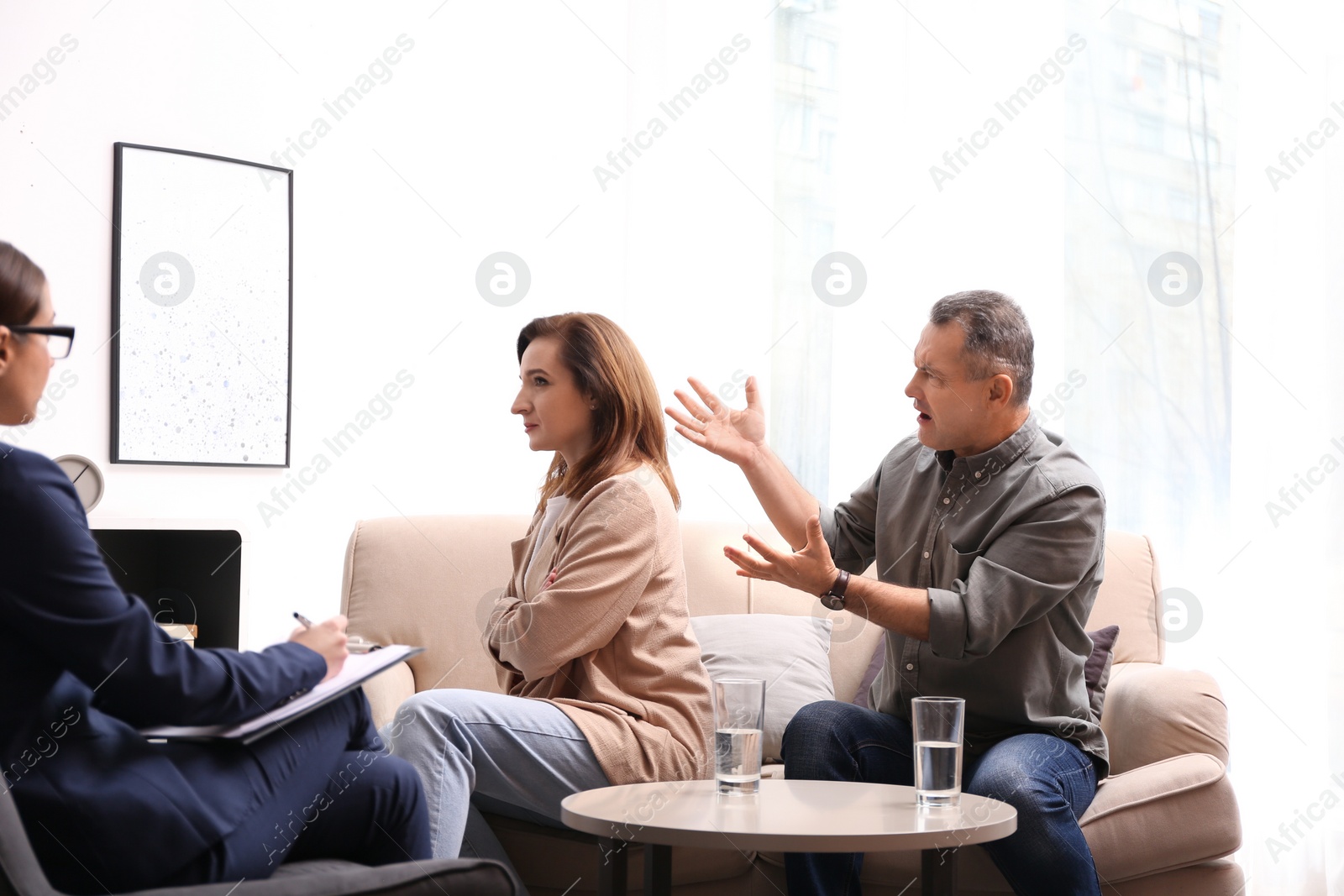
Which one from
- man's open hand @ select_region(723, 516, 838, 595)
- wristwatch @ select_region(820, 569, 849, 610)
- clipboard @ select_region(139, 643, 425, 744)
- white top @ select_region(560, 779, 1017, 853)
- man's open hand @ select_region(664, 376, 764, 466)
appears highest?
man's open hand @ select_region(664, 376, 764, 466)

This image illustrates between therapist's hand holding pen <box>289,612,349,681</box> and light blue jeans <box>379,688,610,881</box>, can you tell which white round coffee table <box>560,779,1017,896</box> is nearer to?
light blue jeans <box>379,688,610,881</box>

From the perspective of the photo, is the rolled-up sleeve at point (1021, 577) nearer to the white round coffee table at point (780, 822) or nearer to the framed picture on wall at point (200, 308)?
the white round coffee table at point (780, 822)

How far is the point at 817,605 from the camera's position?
2.48 metres

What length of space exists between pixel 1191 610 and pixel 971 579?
3.20 feet

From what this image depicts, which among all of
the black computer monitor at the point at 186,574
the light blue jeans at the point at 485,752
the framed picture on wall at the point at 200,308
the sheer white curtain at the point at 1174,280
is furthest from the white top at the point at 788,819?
the framed picture on wall at the point at 200,308

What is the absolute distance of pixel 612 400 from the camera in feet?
6.52

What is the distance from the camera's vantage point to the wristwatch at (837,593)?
1739 mm

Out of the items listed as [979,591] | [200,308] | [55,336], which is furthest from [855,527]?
[200,308]

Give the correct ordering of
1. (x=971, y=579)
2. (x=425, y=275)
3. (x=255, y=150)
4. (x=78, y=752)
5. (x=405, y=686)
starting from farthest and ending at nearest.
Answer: (x=425, y=275) < (x=255, y=150) < (x=405, y=686) < (x=971, y=579) < (x=78, y=752)

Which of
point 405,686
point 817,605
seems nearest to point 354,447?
point 405,686

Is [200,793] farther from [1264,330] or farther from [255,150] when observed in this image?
[255,150]

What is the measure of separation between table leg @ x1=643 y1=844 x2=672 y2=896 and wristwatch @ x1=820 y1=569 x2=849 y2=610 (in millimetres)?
479

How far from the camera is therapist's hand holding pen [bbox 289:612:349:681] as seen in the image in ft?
4.07

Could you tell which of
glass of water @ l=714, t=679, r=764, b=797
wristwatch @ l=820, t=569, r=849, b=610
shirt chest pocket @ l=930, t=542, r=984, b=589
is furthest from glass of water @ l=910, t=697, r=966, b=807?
shirt chest pocket @ l=930, t=542, r=984, b=589
